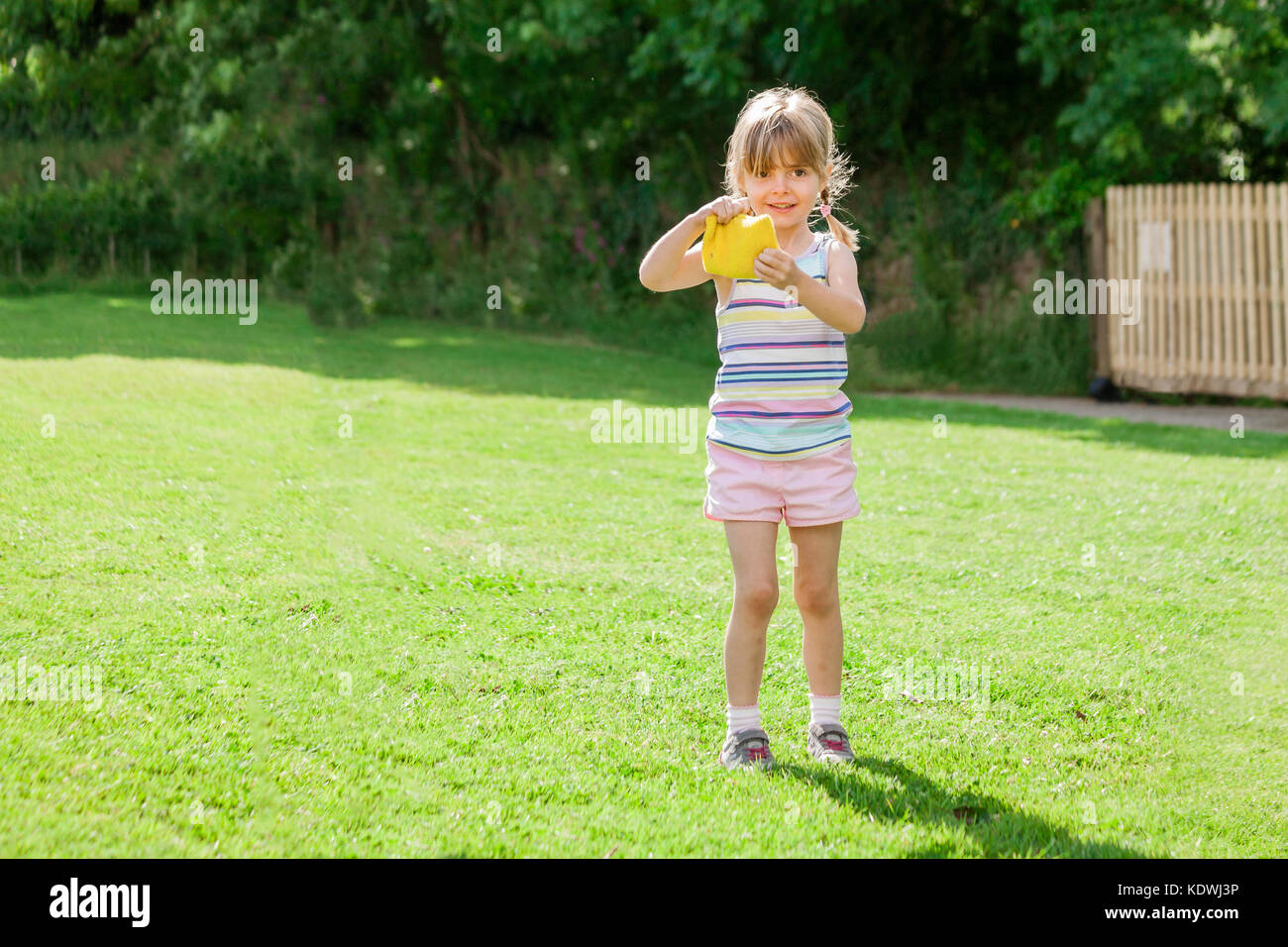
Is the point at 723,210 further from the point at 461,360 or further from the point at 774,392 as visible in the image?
the point at 461,360

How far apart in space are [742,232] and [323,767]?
179 centimetres

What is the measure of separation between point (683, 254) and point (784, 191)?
322 mm

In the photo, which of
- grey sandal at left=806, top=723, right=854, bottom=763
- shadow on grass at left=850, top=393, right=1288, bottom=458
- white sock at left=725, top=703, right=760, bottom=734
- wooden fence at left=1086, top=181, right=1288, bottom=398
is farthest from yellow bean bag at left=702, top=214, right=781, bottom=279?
wooden fence at left=1086, top=181, right=1288, bottom=398

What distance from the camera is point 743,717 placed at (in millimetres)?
3875

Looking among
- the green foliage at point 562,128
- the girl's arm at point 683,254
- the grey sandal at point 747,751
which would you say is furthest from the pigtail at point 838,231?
the green foliage at point 562,128

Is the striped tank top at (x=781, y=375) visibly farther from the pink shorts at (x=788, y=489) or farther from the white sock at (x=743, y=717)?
the white sock at (x=743, y=717)

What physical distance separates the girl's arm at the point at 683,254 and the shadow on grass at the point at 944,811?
4.55 feet

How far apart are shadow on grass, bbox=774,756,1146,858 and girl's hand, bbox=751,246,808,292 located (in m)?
1.33

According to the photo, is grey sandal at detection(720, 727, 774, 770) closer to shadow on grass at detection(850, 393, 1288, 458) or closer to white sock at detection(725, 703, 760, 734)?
white sock at detection(725, 703, 760, 734)

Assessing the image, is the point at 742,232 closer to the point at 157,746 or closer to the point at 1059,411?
the point at 157,746

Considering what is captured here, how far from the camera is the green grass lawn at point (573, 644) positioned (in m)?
3.43

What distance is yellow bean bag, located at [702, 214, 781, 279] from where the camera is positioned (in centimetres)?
360

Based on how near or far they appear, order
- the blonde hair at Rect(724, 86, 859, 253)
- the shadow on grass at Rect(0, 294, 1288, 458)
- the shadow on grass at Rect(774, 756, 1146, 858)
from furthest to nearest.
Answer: the shadow on grass at Rect(0, 294, 1288, 458) → the blonde hair at Rect(724, 86, 859, 253) → the shadow on grass at Rect(774, 756, 1146, 858)
